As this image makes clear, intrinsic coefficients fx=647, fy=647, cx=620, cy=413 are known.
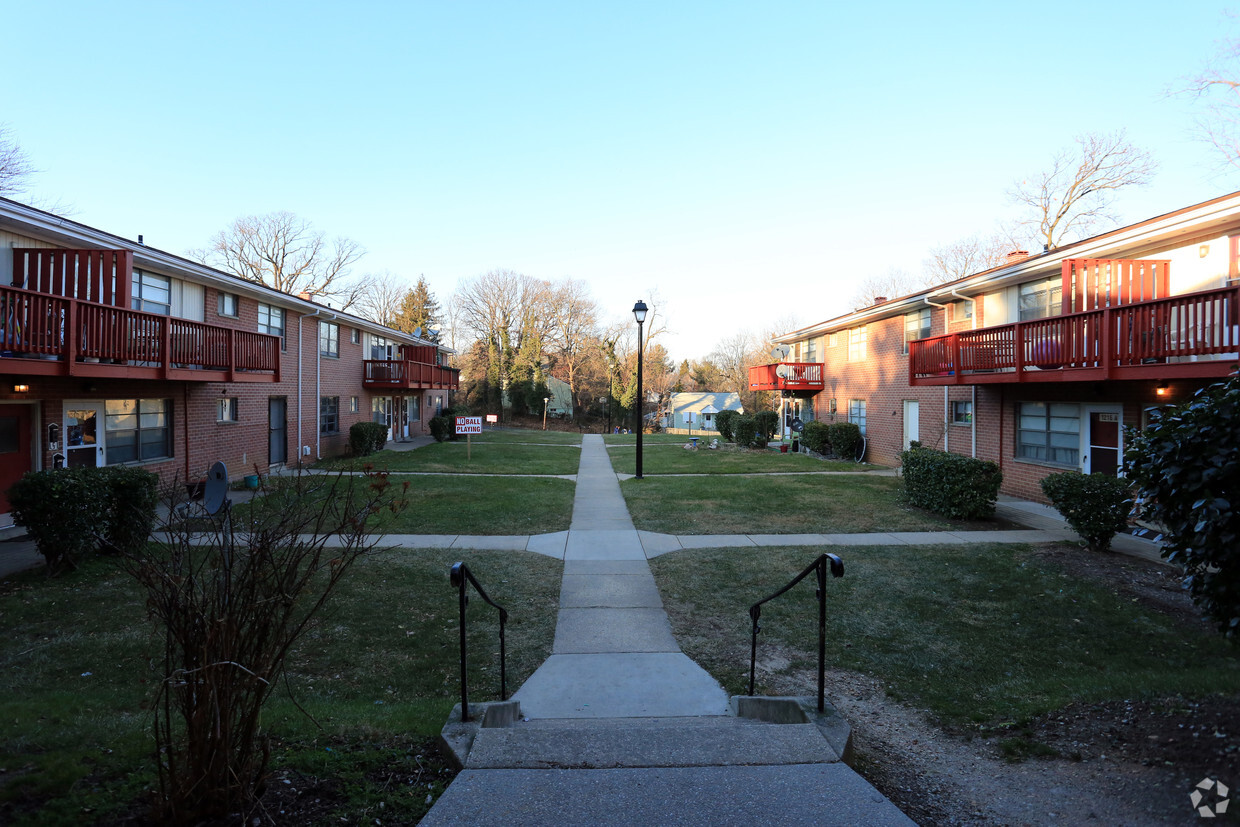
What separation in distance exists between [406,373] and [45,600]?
21200 millimetres

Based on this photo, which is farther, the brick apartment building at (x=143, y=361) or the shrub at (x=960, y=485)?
the shrub at (x=960, y=485)

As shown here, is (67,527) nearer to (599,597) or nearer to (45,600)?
(45,600)

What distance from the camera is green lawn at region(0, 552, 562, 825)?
304 centimetres

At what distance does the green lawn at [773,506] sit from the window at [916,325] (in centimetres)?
557

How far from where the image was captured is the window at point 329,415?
22.4m

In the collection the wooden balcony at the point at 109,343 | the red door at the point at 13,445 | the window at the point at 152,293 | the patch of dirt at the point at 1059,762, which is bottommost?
the patch of dirt at the point at 1059,762

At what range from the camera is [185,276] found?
1465 centimetres

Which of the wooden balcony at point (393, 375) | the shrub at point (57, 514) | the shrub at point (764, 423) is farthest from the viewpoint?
the shrub at point (764, 423)

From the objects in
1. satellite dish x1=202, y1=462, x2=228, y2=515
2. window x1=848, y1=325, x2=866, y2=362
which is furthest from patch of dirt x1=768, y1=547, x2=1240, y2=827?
window x1=848, y1=325, x2=866, y2=362

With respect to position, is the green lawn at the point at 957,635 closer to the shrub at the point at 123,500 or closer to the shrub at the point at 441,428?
the shrub at the point at 123,500

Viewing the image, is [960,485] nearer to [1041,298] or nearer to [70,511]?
[1041,298]

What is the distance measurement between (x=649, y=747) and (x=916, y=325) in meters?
20.2

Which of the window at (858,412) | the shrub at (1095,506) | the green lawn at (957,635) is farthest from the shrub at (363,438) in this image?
the shrub at (1095,506)

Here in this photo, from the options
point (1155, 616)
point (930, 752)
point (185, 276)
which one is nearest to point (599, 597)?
point (930, 752)
